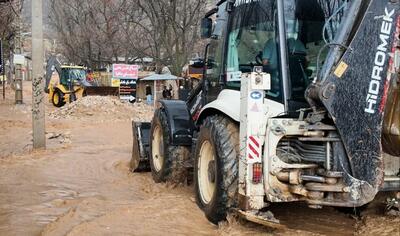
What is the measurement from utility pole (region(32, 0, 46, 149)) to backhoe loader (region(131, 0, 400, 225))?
22.6 ft

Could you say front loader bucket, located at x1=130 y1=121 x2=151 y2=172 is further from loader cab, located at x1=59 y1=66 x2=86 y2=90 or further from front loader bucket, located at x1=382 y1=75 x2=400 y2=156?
loader cab, located at x1=59 y1=66 x2=86 y2=90

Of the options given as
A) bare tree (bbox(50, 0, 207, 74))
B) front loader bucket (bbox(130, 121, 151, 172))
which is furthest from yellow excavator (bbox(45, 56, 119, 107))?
front loader bucket (bbox(130, 121, 151, 172))

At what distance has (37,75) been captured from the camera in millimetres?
11594

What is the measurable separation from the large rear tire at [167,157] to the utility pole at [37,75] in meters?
4.92

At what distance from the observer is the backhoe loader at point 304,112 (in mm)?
4000

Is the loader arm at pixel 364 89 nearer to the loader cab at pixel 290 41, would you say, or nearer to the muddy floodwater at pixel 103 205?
the loader cab at pixel 290 41

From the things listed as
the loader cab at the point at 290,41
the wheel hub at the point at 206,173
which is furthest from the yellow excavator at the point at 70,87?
the loader cab at the point at 290,41

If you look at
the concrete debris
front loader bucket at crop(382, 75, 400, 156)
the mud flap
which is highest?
front loader bucket at crop(382, 75, 400, 156)

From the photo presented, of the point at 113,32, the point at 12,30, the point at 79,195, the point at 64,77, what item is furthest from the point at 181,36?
the point at 79,195

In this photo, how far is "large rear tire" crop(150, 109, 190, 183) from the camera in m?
7.21

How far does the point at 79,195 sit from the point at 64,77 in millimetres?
22339

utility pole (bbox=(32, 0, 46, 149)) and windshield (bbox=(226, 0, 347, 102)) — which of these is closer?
windshield (bbox=(226, 0, 347, 102))

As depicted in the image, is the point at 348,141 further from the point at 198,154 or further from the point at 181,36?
the point at 181,36

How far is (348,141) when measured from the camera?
416cm
